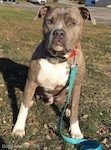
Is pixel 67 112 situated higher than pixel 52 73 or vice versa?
pixel 52 73

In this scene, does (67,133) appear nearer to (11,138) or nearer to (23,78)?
(11,138)

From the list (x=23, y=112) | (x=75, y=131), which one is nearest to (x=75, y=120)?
(x=75, y=131)

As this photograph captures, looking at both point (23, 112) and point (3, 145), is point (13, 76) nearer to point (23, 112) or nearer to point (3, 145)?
point (23, 112)

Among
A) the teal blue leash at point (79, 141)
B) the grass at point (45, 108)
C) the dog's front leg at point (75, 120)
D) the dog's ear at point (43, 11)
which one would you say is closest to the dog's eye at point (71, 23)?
the dog's ear at point (43, 11)

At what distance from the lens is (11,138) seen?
4.66 m

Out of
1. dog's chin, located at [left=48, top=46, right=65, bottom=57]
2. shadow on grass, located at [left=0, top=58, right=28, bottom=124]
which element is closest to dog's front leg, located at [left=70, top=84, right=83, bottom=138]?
dog's chin, located at [left=48, top=46, right=65, bottom=57]

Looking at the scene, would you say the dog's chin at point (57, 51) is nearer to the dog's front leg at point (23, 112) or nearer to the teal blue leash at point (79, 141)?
the teal blue leash at point (79, 141)

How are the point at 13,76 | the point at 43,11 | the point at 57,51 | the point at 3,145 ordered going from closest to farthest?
the point at 3,145 < the point at 57,51 < the point at 43,11 < the point at 13,76

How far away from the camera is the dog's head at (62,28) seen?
14.9 ft

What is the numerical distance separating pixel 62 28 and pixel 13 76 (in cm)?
266

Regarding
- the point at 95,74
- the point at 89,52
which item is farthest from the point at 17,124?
the point at 89,52

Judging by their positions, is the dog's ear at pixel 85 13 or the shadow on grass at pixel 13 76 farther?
the shadow on grass at pixel 13 76

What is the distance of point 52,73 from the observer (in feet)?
16.2

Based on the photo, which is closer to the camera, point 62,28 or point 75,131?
point 62,28
